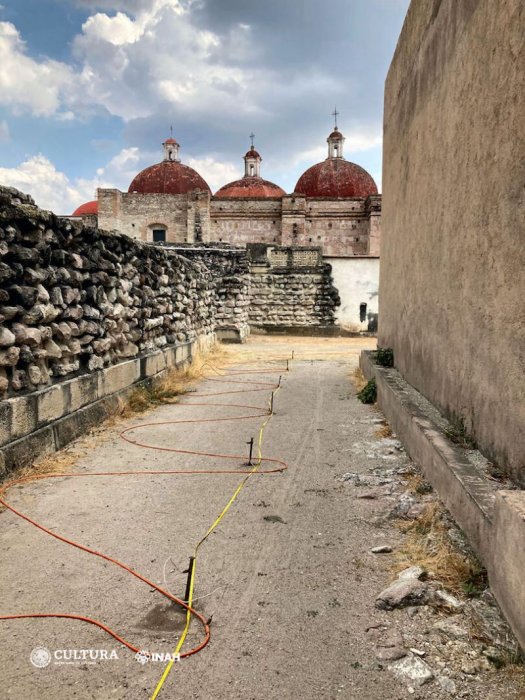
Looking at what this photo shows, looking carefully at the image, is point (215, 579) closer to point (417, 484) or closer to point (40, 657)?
point (40, 657)

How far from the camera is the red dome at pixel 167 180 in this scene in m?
32.0

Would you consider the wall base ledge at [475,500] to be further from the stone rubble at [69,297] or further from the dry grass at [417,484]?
the stone rubble at [69,297]

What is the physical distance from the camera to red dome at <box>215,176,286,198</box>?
31312 mm

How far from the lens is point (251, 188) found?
31734 mm

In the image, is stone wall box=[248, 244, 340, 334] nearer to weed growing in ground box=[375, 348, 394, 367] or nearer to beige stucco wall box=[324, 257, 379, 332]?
beige stucco wall box=[324, 257, 379, 332]

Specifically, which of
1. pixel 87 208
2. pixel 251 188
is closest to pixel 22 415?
pixel 251 188

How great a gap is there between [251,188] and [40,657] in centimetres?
3217

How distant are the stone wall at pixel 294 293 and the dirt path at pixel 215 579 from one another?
12.6 metres

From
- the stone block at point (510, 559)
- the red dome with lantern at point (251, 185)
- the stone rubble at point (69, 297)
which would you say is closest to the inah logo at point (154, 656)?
the stone block at point (510, 559)

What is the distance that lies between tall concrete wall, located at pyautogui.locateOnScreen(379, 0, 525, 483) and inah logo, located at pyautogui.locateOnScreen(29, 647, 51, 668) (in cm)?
226

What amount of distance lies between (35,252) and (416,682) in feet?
12.5

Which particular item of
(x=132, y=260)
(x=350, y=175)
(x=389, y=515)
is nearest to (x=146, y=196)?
(x=350, y=175)

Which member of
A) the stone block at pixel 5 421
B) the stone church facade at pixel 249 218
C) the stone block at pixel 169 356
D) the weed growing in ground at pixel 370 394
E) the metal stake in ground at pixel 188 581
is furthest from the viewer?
the stone church facade at pixel 249 218

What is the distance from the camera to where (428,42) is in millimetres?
4555
